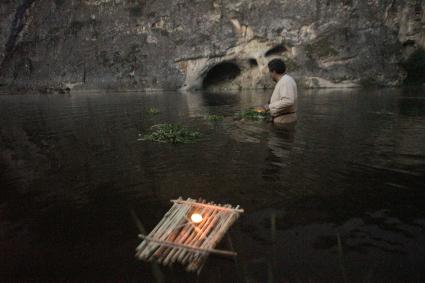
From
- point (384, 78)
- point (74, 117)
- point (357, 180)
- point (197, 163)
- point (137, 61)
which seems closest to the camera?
point (357, 180)

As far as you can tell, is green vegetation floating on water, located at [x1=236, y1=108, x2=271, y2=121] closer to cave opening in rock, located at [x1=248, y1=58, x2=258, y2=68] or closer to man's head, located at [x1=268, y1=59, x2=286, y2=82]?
man's head, located at [x1=268, y1=59, x2=286, y2=82]

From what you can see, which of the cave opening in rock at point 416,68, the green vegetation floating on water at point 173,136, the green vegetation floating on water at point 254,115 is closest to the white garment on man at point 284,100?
the green vegetation floating on water at point 254,115

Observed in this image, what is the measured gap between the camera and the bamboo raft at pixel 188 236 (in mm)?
4543

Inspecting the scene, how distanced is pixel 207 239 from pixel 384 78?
42.0 m

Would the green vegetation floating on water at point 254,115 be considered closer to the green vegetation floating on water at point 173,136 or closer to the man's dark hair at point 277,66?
the man's dark hair at point 277,66

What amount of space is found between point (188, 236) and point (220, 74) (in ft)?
149

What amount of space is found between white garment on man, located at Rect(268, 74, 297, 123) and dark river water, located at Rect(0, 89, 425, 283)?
39.3 inches

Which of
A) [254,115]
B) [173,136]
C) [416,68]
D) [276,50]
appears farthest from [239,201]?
[416,68]

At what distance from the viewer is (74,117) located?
63.7ft

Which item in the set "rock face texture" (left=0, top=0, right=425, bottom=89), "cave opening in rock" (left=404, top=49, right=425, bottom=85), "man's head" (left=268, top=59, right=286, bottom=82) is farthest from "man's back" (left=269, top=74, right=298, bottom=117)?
"cave opening in rock" (left=404, top=49, right=425, bottom=85)

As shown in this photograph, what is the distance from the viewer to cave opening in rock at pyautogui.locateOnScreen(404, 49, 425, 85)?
41500mm

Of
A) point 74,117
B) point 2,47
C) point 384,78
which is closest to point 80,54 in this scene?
point 2,47

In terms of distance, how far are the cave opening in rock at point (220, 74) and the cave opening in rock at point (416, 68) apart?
21.1m

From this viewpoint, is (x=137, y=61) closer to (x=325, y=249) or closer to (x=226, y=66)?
(x=226, y=66)
